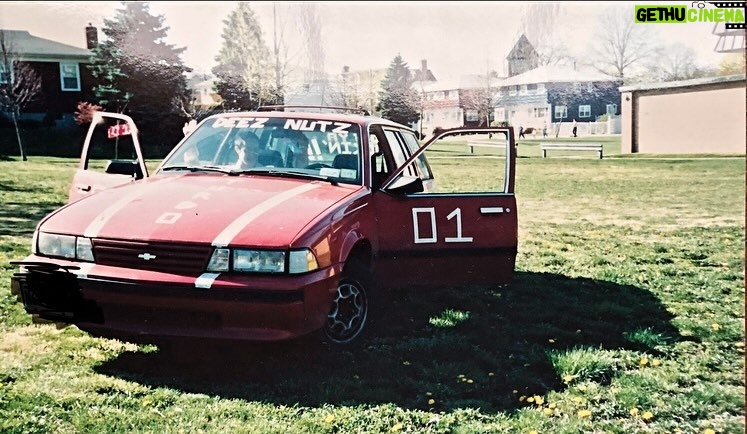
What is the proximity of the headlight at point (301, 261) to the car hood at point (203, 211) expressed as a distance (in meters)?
0.07

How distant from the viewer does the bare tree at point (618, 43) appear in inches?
126

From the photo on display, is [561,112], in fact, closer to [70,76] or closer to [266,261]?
[266,261]

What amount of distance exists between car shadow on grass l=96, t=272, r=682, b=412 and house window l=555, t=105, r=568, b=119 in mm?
1265

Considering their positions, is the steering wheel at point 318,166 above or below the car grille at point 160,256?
above

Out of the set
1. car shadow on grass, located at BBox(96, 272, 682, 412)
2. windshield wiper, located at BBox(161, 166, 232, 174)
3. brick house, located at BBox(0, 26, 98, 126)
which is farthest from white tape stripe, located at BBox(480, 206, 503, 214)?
brick house, located at BBox(0, 26, 98, 126)

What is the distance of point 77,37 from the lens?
14.7ft

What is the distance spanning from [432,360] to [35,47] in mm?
3388

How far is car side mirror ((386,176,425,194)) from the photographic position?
3.51 metres

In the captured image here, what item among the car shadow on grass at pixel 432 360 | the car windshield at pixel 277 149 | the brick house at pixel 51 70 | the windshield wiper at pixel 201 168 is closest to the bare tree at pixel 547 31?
the car windshield at pixel 277 149

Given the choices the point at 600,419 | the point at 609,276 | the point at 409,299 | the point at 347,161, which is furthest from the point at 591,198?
the point at 600,419

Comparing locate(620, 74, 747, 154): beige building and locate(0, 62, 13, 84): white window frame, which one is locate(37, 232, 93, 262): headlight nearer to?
locate(0, 62, 13, 84): white window frame

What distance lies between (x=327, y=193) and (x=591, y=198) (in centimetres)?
546

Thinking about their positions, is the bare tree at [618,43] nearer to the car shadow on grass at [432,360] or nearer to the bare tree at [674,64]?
the bare tree at [674,64]

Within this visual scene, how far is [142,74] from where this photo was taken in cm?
486
